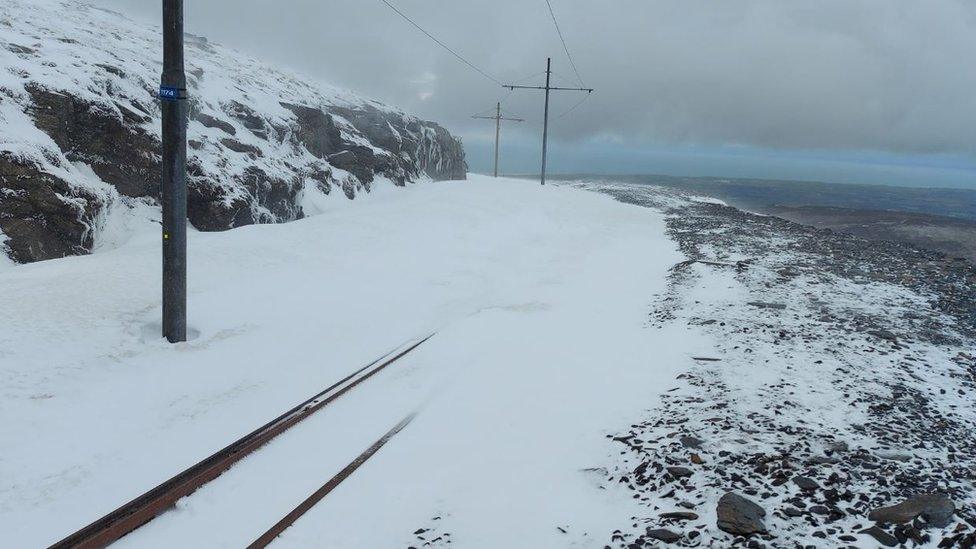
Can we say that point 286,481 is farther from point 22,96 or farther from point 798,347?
point 22,96

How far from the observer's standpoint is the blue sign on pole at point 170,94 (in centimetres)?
832

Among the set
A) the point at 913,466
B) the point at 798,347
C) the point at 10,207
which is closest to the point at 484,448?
the point at 913,466

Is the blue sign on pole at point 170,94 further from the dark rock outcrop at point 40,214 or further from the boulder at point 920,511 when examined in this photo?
the boulder at point 920,511

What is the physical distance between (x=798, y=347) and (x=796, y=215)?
41419 mm

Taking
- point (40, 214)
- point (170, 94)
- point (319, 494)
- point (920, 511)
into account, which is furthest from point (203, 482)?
point (40, 214)

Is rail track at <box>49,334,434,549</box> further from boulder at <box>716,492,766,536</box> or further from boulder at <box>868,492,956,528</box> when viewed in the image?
boulder at <box>868,492,956,528</box>

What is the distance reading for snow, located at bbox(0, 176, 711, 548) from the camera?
16.8ft

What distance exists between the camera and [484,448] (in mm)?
6406

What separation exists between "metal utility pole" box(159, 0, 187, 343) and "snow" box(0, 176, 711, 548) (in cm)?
69

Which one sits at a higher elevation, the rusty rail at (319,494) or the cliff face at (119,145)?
the cliff face at (119,145)

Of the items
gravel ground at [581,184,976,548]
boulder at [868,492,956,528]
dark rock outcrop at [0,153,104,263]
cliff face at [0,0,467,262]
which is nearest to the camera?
boulder at [868,492,956,528]

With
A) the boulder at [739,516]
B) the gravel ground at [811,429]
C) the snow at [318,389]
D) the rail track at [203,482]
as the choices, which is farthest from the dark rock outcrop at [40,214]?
the boulder at [739,516]

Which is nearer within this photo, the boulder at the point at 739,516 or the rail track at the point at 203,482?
the boulder at the point at 739,516

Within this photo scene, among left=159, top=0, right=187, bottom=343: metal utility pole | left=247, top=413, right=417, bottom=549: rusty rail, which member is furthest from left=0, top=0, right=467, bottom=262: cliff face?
left=247, top=413, right=417, bottom=549: rusty rail
